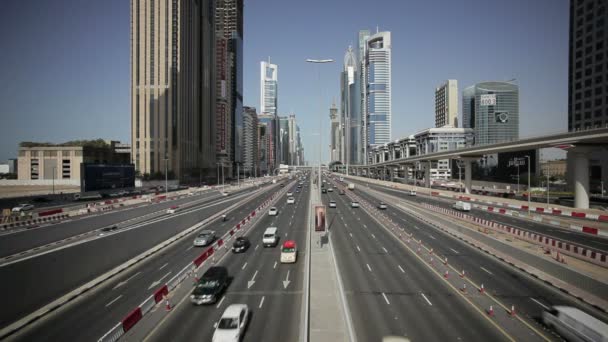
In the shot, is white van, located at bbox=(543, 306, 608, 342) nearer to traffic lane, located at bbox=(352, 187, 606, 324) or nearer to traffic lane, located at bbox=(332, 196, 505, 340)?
traffic lane, located at bbox=(352, 187, 606, 324)

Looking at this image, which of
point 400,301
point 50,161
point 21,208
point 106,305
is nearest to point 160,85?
point 50,161

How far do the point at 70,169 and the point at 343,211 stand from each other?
347ft

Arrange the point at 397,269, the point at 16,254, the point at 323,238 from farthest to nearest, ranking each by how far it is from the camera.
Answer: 1. the point at 323,238
2. the point at 16,254
3. the point at 397,269

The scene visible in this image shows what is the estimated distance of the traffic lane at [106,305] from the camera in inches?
586

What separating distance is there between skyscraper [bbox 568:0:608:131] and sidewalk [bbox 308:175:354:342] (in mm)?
94612

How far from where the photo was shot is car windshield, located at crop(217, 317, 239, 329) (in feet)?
45.0

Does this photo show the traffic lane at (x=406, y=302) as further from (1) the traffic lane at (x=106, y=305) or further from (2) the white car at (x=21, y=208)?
(2) the white car at (x=21, y=208)

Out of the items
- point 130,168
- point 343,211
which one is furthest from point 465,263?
point 130,168

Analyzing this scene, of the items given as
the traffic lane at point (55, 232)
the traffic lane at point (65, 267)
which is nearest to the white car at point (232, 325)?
the traffic lane at point (65, 267)

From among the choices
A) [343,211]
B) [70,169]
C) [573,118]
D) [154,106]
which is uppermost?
[154,106]

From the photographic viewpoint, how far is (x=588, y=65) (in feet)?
291

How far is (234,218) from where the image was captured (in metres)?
49.2

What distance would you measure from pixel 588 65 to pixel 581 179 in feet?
216

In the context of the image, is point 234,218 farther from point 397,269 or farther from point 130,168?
point 130,168
